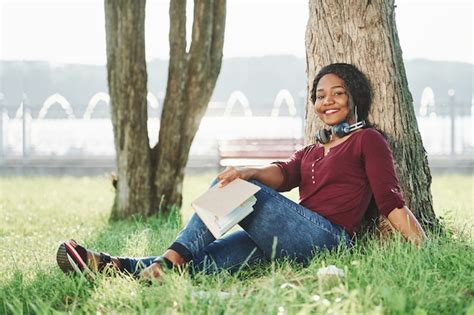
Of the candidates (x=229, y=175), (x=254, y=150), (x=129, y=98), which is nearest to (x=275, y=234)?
(x=229, y=175)

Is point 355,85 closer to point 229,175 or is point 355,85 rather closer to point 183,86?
point 229,175

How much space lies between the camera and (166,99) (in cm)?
862

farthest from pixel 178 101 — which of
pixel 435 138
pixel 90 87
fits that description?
pixel 90 87

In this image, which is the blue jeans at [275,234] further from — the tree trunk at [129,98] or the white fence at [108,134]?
the white fence at [108,134]

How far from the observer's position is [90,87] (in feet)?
114

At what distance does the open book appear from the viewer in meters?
4.57

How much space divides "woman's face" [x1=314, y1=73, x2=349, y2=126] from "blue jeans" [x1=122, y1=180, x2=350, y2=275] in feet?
1.89

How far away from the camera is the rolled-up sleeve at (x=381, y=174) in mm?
4629

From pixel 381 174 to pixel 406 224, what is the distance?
0.31 metres

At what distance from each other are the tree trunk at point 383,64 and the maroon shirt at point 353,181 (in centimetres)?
87

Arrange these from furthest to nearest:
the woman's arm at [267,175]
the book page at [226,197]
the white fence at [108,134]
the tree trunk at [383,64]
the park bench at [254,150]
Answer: the white fence at [108,134] → the park bench at [254,150] → the tree trunk at [383,64] → the woman's arm at [267,175] → the book page at [226,197]

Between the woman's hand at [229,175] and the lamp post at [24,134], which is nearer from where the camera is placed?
the woman's hand at [229,175]

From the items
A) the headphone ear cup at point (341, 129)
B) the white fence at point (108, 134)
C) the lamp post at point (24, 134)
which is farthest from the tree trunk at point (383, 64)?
the lamp post at point (24, 134)

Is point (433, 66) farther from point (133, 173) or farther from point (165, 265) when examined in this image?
point (165, 265)
